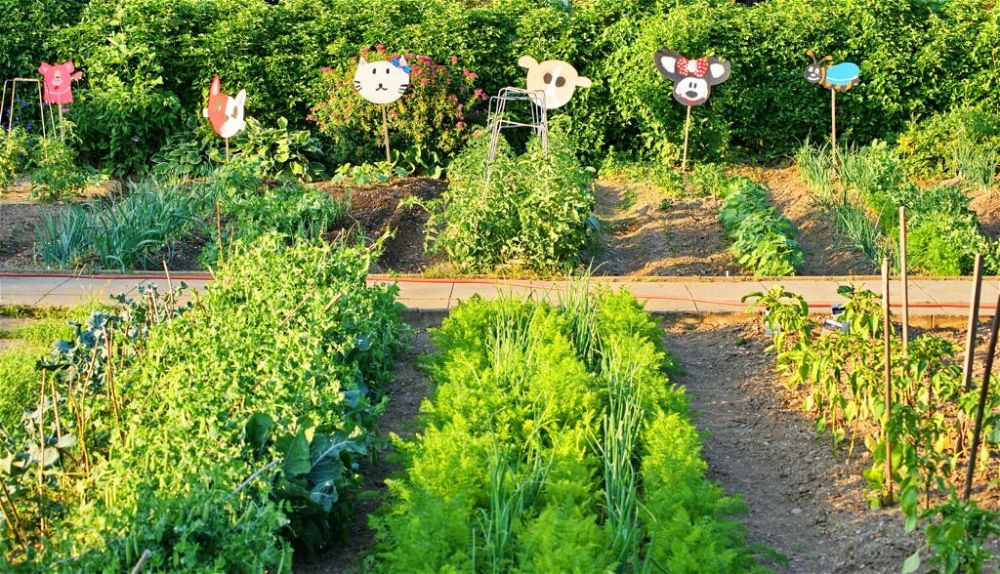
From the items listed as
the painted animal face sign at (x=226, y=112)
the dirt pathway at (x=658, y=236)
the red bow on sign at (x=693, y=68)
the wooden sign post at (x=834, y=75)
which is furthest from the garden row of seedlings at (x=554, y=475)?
the wooden sign post at (x=834, y=75)

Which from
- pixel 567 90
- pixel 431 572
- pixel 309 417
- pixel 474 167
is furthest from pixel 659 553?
pixel 567 90

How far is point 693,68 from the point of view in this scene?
42.6ft

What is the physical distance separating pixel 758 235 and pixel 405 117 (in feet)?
16.4

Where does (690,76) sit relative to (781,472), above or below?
above

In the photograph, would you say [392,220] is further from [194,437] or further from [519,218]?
[194,437]

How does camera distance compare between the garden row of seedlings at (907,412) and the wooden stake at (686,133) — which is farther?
the wooden stake at (686,133)

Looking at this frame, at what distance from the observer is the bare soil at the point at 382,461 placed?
4549 millimetres

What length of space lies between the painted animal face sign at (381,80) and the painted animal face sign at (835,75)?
4332 mm

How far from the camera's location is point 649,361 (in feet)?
18.9

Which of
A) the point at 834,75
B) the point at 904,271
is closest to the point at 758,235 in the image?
the point at 834,75

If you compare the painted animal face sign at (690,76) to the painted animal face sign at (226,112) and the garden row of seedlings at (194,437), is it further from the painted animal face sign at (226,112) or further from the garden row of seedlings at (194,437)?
the garden row of seedlings at (194,437)

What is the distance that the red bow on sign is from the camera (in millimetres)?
12977

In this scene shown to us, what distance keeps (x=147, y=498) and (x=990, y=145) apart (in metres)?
11.2

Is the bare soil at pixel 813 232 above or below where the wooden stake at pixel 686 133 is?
below
